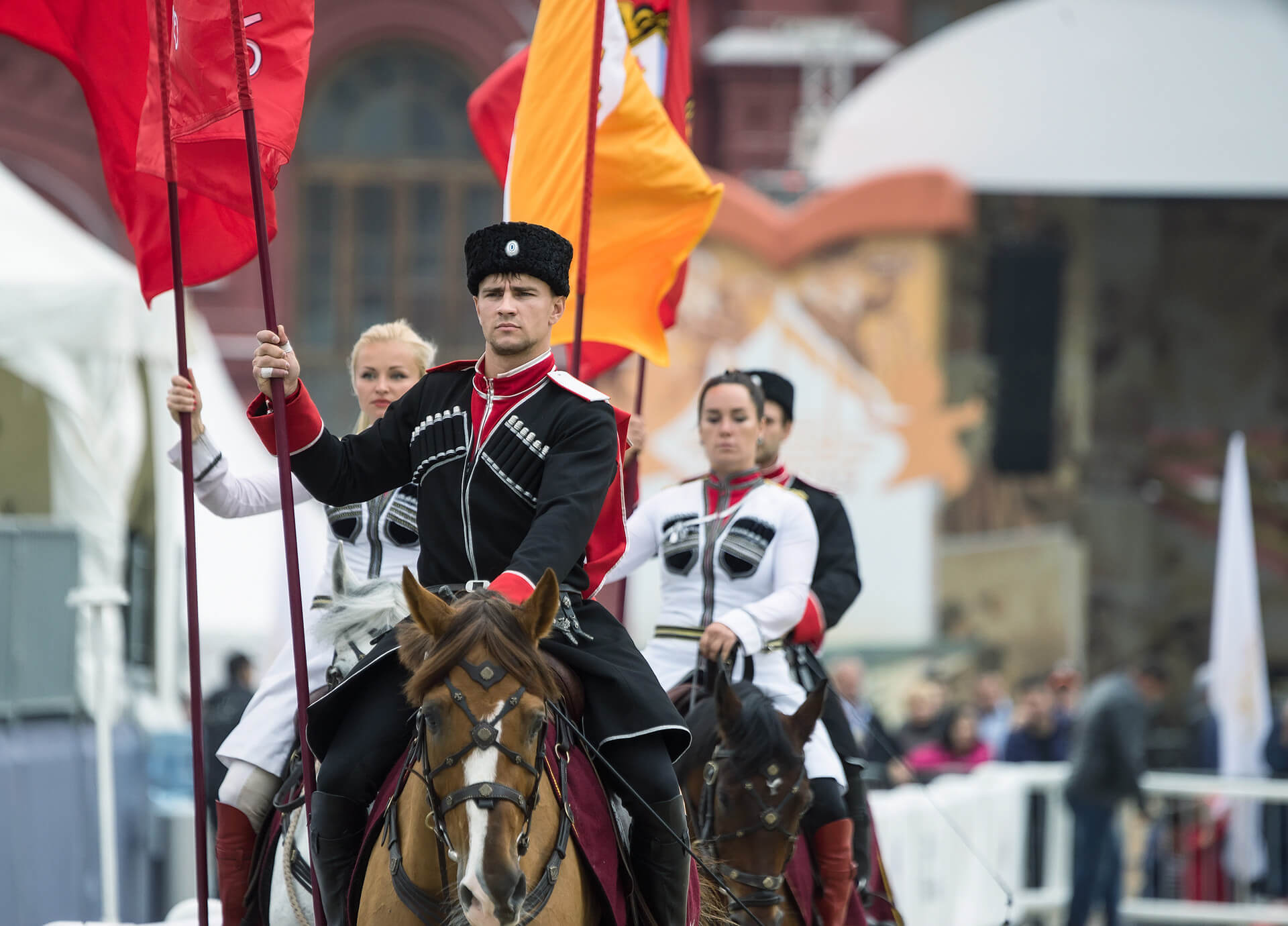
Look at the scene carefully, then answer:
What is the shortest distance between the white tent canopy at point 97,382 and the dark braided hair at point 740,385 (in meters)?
3.98

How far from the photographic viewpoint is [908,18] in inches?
1025

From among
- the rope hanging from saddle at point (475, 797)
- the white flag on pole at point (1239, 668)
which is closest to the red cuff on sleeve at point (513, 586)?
the rope hanging from saddle at point (475, 797)

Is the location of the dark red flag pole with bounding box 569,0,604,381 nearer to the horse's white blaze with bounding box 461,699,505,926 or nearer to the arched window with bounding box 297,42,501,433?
the horse's white blaze with bounding box 461,699,505,926

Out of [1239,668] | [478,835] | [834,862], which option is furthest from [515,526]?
[1239,668]

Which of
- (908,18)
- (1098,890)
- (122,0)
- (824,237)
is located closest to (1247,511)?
(1098,890)

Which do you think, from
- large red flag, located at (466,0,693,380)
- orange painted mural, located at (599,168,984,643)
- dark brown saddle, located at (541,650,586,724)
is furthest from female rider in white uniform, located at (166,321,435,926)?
orange painted mural, located at (599,168,984,643)

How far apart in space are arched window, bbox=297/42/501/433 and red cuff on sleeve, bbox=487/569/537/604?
21428 millimetres

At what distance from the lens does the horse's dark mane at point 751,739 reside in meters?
5.66

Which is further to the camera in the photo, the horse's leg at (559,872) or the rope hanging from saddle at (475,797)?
the horse's leg at (559,872)

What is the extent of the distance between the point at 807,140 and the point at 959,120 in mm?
2486

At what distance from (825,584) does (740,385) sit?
94 cm

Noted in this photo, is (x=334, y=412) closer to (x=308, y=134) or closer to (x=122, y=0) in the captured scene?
(x=308, y=134)

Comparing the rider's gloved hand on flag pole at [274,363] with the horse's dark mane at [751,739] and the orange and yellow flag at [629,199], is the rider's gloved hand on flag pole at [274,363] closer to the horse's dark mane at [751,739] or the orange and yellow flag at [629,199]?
the horse's dark mane at [751,739]

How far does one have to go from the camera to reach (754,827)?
5.60 m
